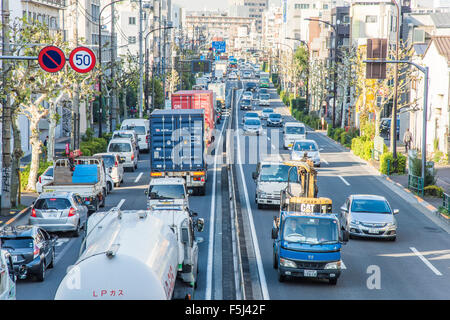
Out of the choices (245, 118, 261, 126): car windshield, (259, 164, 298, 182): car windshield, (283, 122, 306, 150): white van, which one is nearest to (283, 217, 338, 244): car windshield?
(259, 164, 298, 182): car windshield

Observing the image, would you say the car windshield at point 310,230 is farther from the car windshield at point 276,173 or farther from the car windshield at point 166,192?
the car windshield at point 276,173

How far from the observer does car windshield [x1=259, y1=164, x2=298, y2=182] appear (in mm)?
31141

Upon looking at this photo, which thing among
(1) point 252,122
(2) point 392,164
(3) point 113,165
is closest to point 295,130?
(1) point 252,122

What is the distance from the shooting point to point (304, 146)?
46.4m

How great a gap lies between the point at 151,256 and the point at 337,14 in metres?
100

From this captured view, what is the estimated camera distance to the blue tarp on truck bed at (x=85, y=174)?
31328 millimetres

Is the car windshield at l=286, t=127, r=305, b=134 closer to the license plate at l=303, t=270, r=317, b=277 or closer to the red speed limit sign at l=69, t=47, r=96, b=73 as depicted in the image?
the red speed limit sign at l=69, t=47, r=96, b=73

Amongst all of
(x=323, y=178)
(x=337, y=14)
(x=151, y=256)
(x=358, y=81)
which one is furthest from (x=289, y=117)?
(x=151, y=256)

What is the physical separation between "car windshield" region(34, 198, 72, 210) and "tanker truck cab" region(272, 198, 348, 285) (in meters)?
8.73

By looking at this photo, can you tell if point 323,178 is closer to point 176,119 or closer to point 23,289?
A: point 176,119

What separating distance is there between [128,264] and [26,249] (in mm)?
8726

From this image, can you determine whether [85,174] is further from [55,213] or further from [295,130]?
[295,130]

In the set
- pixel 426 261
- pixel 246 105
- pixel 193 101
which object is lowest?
pixel 426 261

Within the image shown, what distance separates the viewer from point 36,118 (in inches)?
1421
